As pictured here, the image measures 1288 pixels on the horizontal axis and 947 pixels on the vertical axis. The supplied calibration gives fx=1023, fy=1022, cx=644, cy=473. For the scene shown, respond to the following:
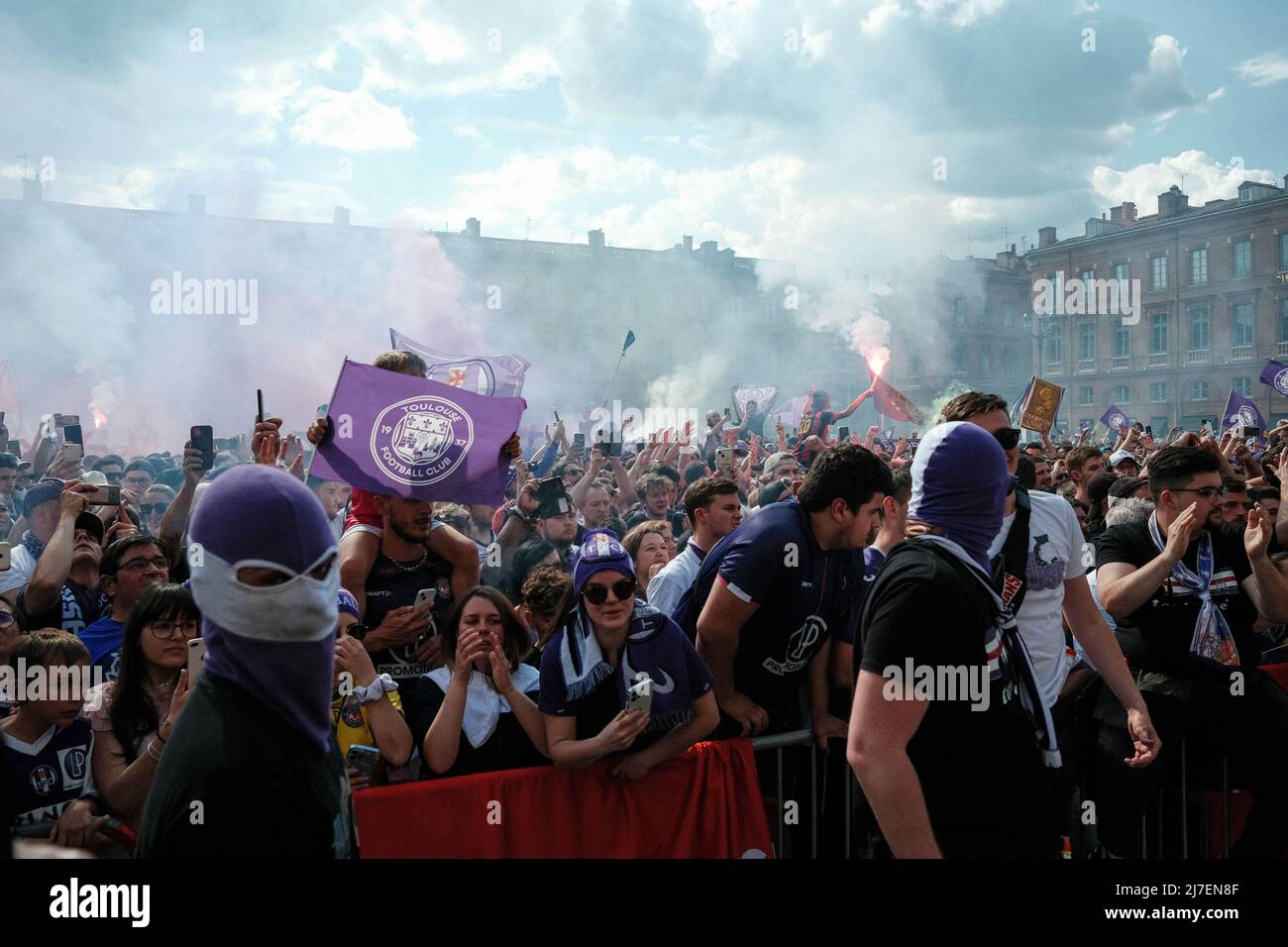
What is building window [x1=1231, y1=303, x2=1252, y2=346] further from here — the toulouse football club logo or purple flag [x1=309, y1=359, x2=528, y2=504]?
the toulouse football club logo

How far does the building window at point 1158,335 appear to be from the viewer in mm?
48403

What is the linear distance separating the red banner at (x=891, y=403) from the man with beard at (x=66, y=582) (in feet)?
37.7

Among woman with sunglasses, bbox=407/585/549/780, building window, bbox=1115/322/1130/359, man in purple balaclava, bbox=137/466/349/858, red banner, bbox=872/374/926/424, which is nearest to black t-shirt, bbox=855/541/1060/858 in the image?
man in purple balaclava, bbox=137/466/349/858

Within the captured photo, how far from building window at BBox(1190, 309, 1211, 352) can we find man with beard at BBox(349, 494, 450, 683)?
163 feet

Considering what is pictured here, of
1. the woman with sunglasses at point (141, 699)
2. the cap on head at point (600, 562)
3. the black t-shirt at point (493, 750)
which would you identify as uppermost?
the cap on head at point (600, 562)

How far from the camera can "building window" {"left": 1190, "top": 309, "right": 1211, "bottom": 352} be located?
46.2 m

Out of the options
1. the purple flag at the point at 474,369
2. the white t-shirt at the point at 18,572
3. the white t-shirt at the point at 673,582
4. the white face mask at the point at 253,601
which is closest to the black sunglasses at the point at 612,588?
the white t-shirt at the point at 673,582

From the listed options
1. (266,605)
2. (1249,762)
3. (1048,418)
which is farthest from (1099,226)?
(266,605)

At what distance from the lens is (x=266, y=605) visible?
1670mm

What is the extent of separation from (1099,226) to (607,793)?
51.8 m

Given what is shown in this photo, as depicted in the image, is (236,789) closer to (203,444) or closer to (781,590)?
(781,590)

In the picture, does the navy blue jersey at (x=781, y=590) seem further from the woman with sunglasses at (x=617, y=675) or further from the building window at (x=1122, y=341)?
the building window at (x=1122, y=341)

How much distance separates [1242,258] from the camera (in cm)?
4394
